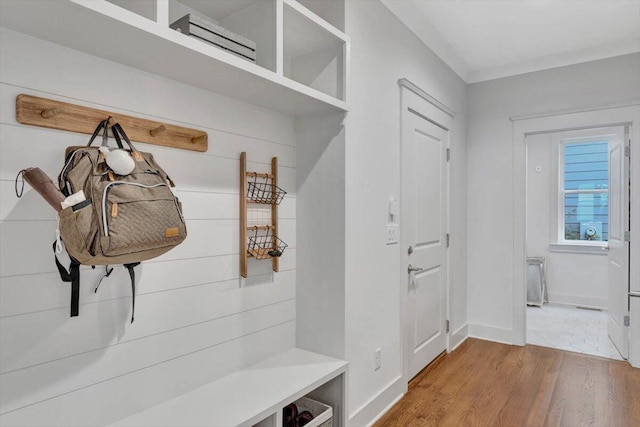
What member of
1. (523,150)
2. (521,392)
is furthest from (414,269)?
(523,150)

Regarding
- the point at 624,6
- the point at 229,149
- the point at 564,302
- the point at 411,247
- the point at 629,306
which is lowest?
the point at 564,302

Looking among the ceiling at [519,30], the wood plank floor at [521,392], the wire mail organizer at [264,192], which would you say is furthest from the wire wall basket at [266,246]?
the ceiling at [519,30]

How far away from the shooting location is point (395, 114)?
261 cm

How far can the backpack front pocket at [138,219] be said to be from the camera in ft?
3.84

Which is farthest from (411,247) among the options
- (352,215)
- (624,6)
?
(624,6)

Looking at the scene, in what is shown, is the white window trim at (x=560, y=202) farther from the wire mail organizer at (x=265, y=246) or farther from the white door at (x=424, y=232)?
the wire mail organizer at (x=265, y=246)

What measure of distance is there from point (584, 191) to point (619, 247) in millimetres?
2177

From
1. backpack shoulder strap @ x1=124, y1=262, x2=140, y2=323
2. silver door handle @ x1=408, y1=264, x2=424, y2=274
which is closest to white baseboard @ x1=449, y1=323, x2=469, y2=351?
silver door handle @ x1=408, y1=264, x2=424, y2=274

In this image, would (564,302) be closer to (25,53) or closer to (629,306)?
(629,306)

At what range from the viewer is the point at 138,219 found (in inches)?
48.3

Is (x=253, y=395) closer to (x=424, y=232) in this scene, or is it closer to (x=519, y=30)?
(x=424, y=232)

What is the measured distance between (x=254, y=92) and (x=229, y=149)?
291 millimetres

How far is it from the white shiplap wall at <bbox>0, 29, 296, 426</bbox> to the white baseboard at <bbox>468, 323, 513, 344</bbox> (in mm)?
2508

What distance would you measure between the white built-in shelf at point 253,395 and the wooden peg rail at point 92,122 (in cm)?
104
